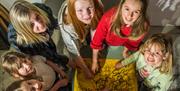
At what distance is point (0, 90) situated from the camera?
1.25 meters

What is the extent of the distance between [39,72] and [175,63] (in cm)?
41

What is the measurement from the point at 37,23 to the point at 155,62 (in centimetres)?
37

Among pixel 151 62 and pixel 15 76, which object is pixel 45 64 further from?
pixel 151 62

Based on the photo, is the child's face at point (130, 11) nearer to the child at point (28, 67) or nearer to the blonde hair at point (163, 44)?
the blonde hair at point (163, 44)

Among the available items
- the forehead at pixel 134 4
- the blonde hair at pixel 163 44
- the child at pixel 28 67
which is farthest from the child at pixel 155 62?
the child at pixel 28 67

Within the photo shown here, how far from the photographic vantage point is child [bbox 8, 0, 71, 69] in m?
1.23

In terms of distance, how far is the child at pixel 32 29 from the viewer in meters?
1.23

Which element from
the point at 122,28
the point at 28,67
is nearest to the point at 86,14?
the point at 122,28

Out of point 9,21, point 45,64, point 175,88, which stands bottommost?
point 175,88

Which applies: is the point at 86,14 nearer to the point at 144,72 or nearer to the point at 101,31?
the point at 101,31

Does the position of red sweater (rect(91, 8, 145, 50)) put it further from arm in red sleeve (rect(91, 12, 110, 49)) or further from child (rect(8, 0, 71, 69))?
child (rect(8, 0, 71, 69))

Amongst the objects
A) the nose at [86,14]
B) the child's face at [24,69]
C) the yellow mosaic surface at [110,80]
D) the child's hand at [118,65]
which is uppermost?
the nose at [86,14]

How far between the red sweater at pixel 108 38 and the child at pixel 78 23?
0.02m

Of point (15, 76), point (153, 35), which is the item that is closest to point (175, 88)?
point (153, 35)
